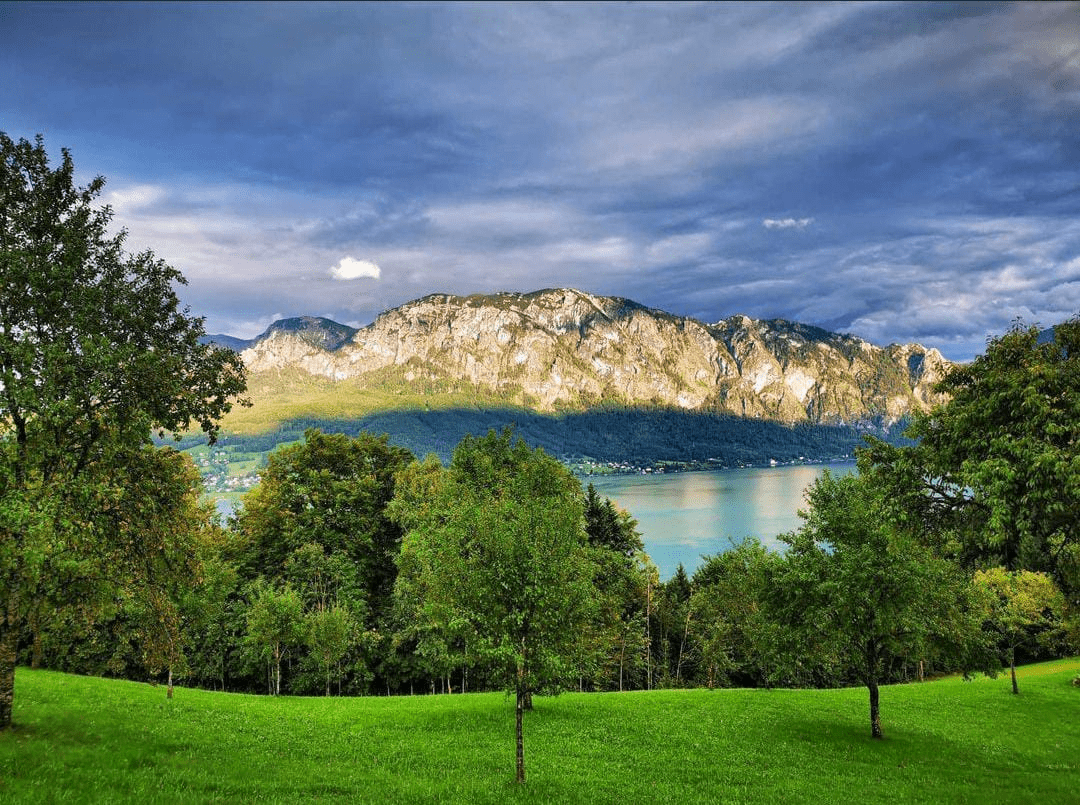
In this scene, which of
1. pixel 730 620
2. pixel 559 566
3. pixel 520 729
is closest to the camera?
pixel 520 729

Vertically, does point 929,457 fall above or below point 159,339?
below

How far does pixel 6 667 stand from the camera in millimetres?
13508

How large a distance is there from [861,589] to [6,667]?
27094 millimetres

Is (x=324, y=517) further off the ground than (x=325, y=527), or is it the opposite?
(x=324, y=517)

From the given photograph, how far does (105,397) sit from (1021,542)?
24.5m

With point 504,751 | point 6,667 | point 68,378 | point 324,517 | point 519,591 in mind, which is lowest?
point 504,751

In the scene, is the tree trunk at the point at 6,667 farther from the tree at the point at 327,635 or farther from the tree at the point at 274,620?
the tree at the point at 327,635

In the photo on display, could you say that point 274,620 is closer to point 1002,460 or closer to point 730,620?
point 1002,460

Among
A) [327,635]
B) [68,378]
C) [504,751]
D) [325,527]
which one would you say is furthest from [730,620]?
[68,378]

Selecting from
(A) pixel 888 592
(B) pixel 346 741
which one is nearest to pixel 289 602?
(B) pixel 346 741

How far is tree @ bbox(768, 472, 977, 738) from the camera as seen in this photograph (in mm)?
21859

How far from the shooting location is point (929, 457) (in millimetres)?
16828

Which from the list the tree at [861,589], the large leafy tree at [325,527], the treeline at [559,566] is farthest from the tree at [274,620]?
the tree at [861,589]

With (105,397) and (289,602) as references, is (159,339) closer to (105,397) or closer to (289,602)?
(105,397)
